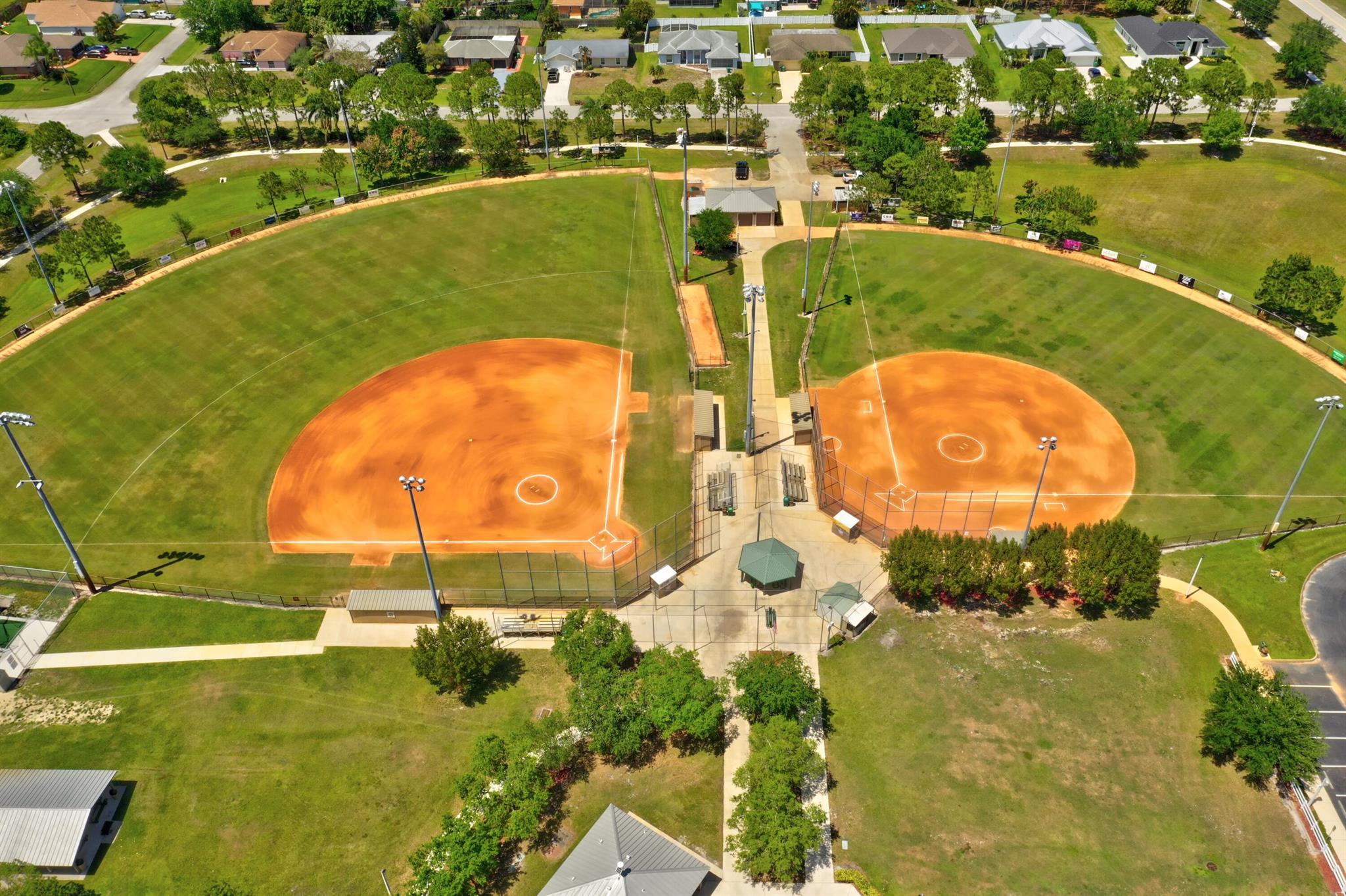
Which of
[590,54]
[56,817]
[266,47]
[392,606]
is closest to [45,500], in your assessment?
[56,817]

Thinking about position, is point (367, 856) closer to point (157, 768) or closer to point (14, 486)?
point (157, 768)

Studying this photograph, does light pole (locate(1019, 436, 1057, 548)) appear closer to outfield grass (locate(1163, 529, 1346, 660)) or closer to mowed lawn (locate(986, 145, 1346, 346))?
outfield grass (locate(1163, 529, 1346, 660))

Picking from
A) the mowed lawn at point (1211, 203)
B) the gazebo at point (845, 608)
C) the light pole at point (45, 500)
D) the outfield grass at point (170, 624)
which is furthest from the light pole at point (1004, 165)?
the light pole at point (45, 500)

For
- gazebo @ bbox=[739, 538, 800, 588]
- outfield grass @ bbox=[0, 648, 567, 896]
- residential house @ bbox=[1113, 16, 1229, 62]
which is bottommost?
outfield grass @ bbox=[0, 648, 567, 896]

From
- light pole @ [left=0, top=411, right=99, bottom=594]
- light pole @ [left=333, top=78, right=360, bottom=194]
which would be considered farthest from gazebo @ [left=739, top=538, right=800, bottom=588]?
light pole @ [left=333, top=78, right=360, bottom=194]

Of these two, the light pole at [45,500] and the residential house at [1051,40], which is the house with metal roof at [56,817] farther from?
the residential house at [1051,40]

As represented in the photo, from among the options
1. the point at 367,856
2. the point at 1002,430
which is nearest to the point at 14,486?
the point at 367,856

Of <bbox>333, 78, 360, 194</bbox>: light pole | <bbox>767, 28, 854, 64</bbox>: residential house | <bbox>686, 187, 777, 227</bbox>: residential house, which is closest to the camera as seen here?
<bbox>686, 187, 777, 227</bbox>: residential house

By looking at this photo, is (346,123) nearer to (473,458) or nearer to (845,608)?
(473,458)
